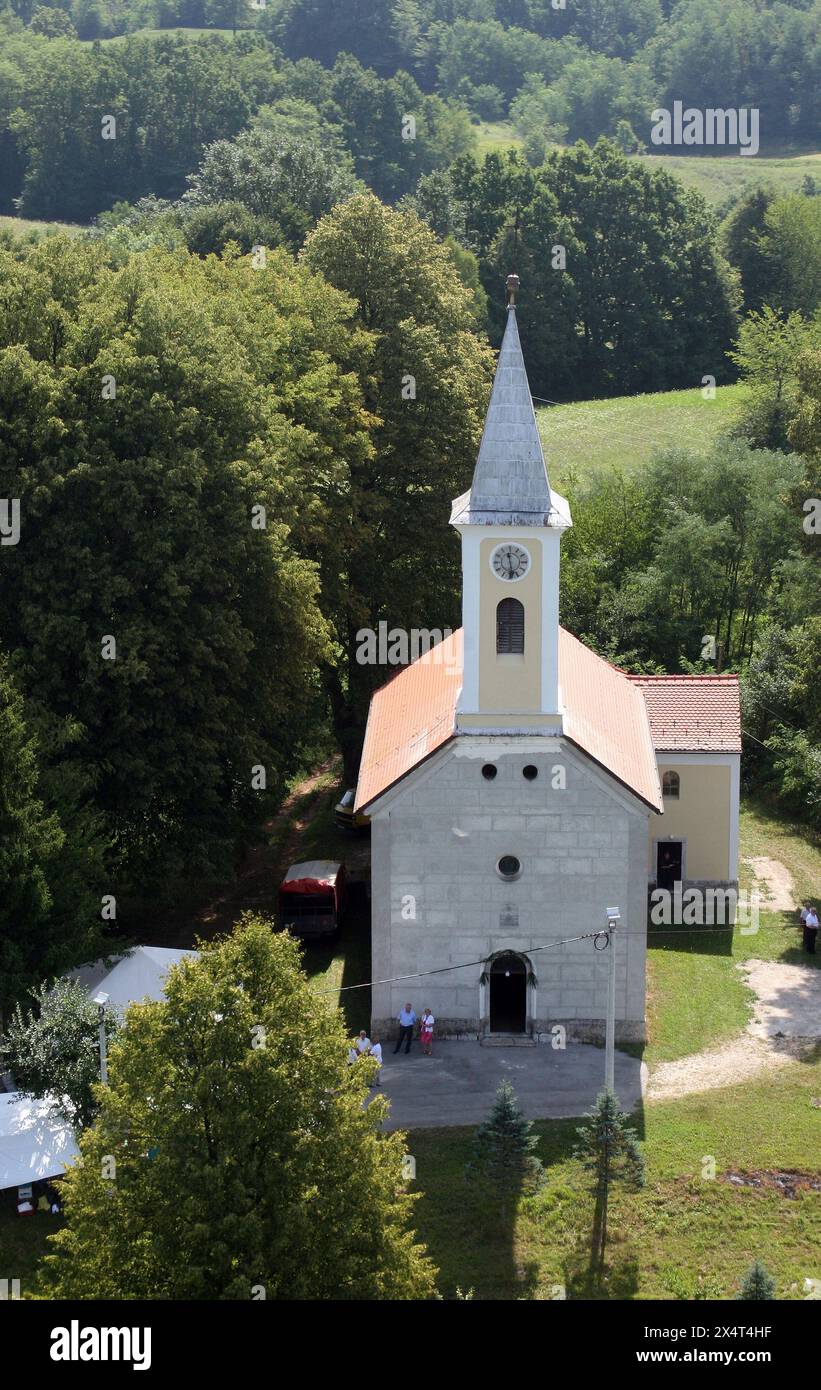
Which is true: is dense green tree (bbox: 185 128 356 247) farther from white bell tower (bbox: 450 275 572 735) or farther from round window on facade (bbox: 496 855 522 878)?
round window on facade (bbox: 496 855 522 878)

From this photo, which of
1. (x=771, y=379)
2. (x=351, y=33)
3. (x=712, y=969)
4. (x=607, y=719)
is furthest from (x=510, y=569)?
(x=351, y=33)

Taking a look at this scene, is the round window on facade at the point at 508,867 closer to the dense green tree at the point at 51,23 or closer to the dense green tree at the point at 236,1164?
the dense green tree at the point at 236,1164

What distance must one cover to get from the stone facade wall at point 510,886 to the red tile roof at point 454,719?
2.04ft

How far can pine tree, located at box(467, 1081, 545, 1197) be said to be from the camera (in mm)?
27453

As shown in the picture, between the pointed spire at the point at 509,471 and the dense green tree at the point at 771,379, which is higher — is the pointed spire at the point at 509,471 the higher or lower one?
the lower one

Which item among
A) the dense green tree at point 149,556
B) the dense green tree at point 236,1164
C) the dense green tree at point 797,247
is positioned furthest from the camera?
the dense green tree at point 797,247

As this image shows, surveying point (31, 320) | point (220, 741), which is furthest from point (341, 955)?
point (31, 320)

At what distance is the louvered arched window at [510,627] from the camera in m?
31.6

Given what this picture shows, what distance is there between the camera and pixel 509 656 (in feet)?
A: 104

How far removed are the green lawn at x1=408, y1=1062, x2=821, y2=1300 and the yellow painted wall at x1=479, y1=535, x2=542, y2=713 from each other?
809 cm

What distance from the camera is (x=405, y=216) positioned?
168ft

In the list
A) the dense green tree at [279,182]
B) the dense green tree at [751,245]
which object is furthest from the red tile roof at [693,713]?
the dense green tree at [751,245]

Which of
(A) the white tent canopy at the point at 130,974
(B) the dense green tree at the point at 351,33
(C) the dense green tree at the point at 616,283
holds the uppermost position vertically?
(B) the dense green tree at the point at 351,33
